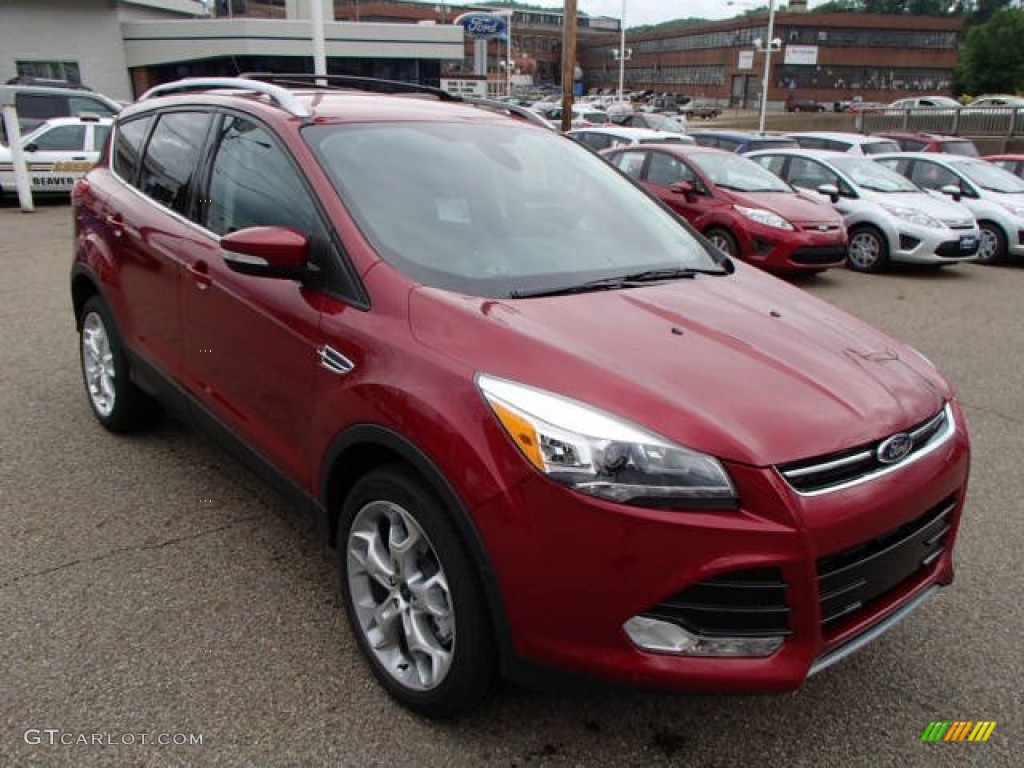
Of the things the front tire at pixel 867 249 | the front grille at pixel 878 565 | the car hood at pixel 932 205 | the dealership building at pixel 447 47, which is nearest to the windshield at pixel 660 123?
the dealership building at pixel 447 47

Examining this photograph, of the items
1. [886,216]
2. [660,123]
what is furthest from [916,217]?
[660,123]

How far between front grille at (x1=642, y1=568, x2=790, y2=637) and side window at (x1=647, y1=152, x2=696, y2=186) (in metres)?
9.44

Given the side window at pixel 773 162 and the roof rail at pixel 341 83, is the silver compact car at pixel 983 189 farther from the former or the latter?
the roof rail at pixel 341 83

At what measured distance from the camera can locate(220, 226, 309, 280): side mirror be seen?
265cm

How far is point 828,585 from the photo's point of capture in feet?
6.85

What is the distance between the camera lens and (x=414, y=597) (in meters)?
2.45

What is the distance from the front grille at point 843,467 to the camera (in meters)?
2.04

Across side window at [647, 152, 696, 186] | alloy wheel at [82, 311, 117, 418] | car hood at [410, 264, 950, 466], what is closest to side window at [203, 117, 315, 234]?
car hood at [410, 264, 950, 466]

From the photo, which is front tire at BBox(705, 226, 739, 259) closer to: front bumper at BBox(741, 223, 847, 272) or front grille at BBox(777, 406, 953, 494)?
front bumper at BBox(741, 223, 847, 272)

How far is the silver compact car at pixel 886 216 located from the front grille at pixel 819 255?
134 cm

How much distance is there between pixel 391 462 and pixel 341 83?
281cm

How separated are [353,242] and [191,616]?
1.46 m

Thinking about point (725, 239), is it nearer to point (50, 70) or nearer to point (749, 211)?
point (749, 211)

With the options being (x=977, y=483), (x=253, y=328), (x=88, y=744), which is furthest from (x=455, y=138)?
(x=977, y=483)
